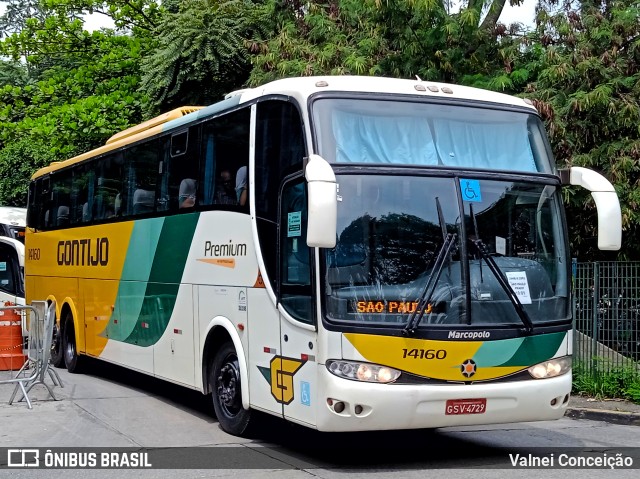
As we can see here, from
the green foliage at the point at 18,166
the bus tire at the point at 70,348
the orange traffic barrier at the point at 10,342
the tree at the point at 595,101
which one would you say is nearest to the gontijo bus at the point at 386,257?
the orange traffic barrier at the point at 10,342

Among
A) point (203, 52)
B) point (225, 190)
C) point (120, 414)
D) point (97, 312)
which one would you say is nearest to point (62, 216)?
point (97, 312)

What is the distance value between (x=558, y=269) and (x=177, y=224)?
497 cm

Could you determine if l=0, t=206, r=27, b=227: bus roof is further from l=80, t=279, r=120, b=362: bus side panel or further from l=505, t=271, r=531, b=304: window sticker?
l=505, t=271, r=531, b=304: window sticker

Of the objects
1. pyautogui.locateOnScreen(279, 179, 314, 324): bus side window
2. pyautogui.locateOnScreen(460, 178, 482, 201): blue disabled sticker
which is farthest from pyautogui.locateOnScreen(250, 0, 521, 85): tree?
pyautogui.locateOnScreen(279, 179, 314, 324): bus side window

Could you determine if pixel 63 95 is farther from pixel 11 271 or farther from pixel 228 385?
pixel 228 385

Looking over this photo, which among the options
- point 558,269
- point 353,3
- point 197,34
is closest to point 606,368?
point 558,269

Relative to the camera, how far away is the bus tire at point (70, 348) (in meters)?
16.6

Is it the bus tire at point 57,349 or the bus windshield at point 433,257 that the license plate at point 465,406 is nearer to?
the bus windshield at point 433,257

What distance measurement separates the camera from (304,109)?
339 inches

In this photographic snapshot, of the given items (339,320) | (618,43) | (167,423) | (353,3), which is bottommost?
(167,423)

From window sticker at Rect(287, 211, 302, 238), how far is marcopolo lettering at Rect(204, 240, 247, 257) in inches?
41.1

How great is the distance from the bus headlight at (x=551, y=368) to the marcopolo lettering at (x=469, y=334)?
0.62 m

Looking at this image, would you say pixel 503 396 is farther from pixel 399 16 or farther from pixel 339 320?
pixel 399 16

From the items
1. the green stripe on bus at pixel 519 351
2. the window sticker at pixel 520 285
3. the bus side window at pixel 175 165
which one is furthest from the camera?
the bus side window at pixel 175 165
